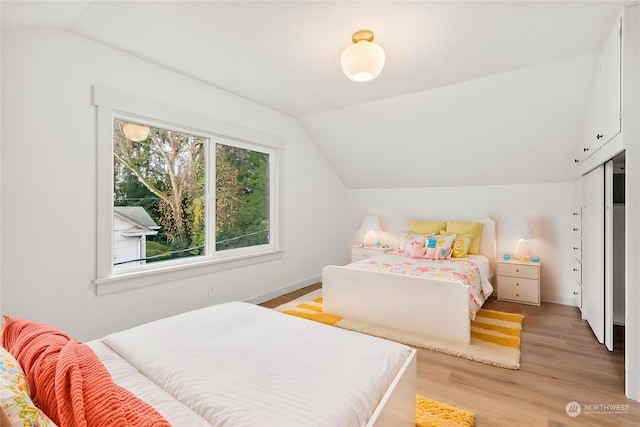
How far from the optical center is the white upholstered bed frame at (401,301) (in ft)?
8.53

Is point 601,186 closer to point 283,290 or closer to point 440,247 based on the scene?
point 440,247

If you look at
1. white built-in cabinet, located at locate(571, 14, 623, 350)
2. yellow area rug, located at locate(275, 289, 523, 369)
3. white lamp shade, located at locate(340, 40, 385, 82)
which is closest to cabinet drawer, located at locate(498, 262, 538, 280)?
white built-in cabinet, located at locate(571, 14, 623, 350)

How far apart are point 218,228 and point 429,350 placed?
2290 mm

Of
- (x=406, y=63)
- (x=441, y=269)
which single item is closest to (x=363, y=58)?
(x=406, y=63)

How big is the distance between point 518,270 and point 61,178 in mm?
4400

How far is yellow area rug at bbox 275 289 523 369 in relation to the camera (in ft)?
7.73

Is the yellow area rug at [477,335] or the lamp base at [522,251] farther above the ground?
the lamp base at [522,251]

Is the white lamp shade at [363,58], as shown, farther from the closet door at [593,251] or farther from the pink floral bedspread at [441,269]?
the closet door at [593,251]

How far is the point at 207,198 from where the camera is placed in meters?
3.23

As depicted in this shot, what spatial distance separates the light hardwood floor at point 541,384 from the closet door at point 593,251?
23cm

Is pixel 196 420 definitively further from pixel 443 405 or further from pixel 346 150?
pixel 346 150

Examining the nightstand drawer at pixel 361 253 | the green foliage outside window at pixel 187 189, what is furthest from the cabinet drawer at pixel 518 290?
the green foliage outside window at pixel 187 189

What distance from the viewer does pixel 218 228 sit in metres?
3.35

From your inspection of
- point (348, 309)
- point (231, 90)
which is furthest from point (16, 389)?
point (231, 90)
